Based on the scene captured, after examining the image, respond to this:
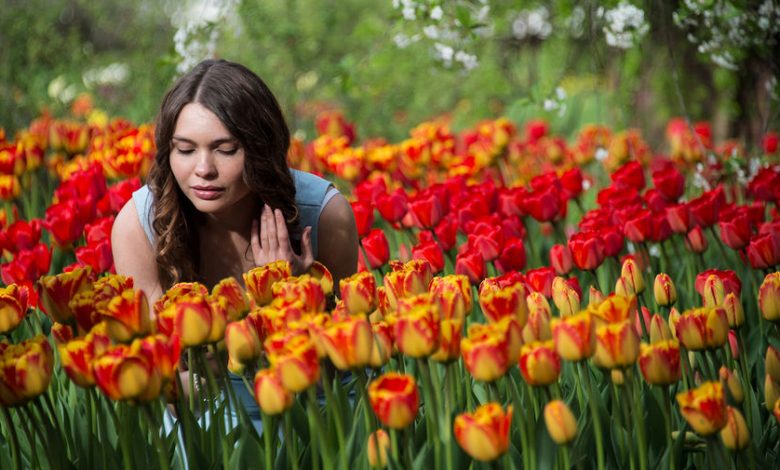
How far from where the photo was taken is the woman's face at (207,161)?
236 cm

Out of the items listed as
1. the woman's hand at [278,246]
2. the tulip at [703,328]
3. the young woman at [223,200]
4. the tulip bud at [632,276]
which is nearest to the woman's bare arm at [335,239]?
the young woman at [223,200]

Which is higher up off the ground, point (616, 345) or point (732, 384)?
point (616, 345)

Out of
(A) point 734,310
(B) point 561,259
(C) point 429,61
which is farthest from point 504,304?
(C) point 429,61

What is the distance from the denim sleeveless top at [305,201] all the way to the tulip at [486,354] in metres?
1.24

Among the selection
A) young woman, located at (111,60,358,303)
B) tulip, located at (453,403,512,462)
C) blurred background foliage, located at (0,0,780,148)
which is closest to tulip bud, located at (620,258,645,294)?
young woman, located at (111,60,358,303)

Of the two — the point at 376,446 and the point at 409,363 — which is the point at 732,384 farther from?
the point at 409,363

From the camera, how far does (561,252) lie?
8.32 ft

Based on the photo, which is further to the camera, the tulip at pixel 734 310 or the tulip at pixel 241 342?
the tulip at pixel 734 310

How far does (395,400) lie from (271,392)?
177 mm

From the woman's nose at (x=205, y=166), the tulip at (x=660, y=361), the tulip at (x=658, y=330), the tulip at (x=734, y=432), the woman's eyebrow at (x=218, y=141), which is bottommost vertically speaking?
the tulip at (x=734, y=432)

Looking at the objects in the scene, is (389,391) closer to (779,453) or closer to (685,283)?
(779,453)

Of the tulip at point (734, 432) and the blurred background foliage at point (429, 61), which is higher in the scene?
the blurred background foliage at point (429, 61)

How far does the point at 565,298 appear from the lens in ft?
6.21

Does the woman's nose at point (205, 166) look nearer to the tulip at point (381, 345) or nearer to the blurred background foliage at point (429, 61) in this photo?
the tulip at point (381, 345)
